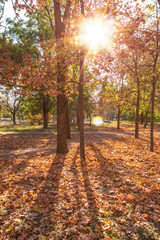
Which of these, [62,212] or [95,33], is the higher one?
[95,33]

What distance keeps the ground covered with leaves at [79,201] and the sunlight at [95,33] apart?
583 centimetres

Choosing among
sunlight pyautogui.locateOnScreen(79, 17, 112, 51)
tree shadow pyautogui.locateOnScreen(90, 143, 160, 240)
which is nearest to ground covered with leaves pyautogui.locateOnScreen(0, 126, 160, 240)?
tree shadow pyautogui.locateOnScreen(90, 143, 160, 240)

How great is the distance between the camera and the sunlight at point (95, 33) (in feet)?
24.4

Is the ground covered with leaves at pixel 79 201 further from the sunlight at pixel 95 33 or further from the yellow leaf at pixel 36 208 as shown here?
the sunlight at pixel 95 33

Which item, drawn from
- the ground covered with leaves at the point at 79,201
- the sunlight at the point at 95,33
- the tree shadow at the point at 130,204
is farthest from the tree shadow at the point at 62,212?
the sunlight at the point at 95,33

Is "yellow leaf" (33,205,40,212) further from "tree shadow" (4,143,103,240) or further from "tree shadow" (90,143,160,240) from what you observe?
"tree shadow" (90,143,160,240)

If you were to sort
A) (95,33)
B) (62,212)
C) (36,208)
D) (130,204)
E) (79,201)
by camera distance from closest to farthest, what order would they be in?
(62,212) → (36,208) → (130,204) → (79,201) → (95,33)

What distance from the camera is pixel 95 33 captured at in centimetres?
761

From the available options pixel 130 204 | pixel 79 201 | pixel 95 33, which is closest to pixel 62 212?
pixel 79 201

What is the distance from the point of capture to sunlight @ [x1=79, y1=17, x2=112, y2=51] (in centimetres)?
743

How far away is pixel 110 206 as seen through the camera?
4281mm

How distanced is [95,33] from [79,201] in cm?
731

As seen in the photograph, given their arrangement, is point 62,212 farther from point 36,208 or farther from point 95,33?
point 95,33

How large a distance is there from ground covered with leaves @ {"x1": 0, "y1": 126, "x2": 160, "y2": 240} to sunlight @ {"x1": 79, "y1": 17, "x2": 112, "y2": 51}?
5830 millimetres
